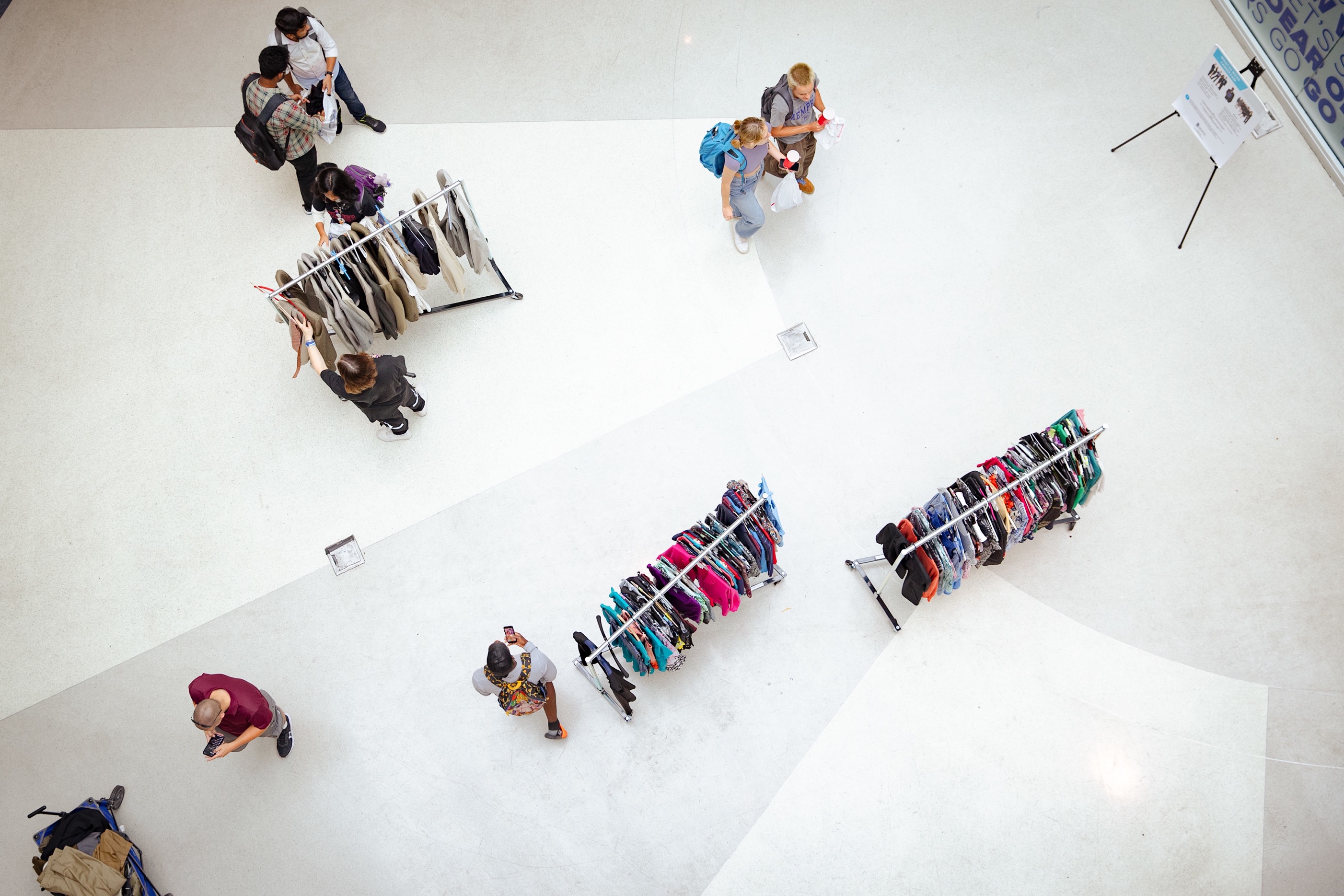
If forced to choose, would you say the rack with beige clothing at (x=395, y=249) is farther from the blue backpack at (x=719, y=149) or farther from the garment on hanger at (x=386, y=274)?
the blue backpack at (x=719, y=149)

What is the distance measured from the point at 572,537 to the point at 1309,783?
477cm

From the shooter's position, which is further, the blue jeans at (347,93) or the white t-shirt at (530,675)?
the blue jeans at (347,93)

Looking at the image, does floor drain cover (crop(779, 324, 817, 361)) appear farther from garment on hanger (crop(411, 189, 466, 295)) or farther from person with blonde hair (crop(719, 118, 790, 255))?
garment on hanger (crop(411, 189, 466, 295))

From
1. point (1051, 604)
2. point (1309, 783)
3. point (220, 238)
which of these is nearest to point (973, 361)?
point (1051, 604)

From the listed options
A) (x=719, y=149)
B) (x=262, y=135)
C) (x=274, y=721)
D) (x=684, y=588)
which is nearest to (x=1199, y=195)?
(x=719, y=149)

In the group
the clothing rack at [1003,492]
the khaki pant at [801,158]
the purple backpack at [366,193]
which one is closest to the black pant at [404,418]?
the purple backpack at [366,193]

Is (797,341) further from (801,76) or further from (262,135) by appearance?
(262,135)


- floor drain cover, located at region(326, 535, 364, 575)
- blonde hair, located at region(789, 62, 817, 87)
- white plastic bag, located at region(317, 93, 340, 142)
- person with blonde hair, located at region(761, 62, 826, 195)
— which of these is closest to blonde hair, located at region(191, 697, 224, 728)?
floor drain cover, located at region(326, 535, 364, 575)

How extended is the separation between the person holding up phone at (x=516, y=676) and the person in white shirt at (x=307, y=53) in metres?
4.12

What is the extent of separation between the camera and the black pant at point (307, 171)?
232 inches

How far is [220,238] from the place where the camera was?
243 inches

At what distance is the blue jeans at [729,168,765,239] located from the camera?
536 cm

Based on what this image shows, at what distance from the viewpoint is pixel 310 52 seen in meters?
5.61

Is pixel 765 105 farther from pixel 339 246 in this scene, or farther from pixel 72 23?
pixel 72 23
